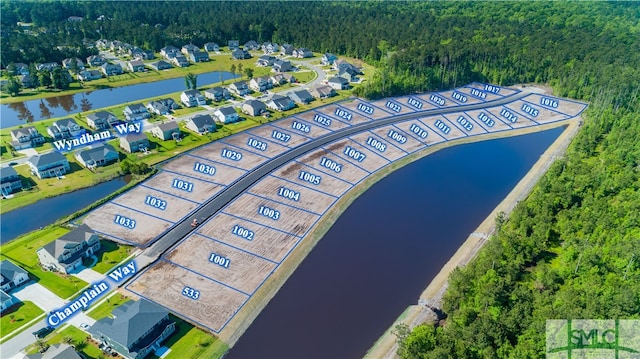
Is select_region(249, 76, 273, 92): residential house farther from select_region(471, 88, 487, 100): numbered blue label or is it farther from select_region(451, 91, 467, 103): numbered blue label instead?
select_region(471, 88, 487, 100): numbered blue label

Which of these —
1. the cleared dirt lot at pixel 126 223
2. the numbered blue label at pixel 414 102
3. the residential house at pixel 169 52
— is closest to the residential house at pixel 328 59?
the numbered blue label at pixel 414 102

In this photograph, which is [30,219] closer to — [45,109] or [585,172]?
[45,109]

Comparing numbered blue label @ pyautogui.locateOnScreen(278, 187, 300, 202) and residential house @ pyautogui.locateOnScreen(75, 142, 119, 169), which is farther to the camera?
residential house @ pyautogui.locateOnScreen(75, 142, 119, 169)

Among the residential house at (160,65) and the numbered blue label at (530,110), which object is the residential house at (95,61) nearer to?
the residential house at (160,65)

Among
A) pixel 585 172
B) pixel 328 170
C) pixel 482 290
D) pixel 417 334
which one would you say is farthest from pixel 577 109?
pixel 417 334

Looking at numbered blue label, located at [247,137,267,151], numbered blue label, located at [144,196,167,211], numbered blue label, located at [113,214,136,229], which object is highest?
numbered blue label, located at [247,137,267,151]

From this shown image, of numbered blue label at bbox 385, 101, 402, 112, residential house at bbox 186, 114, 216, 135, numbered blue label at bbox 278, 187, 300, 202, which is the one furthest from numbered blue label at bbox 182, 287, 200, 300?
numbered blue label at bbox 385, 101, 402, 112
